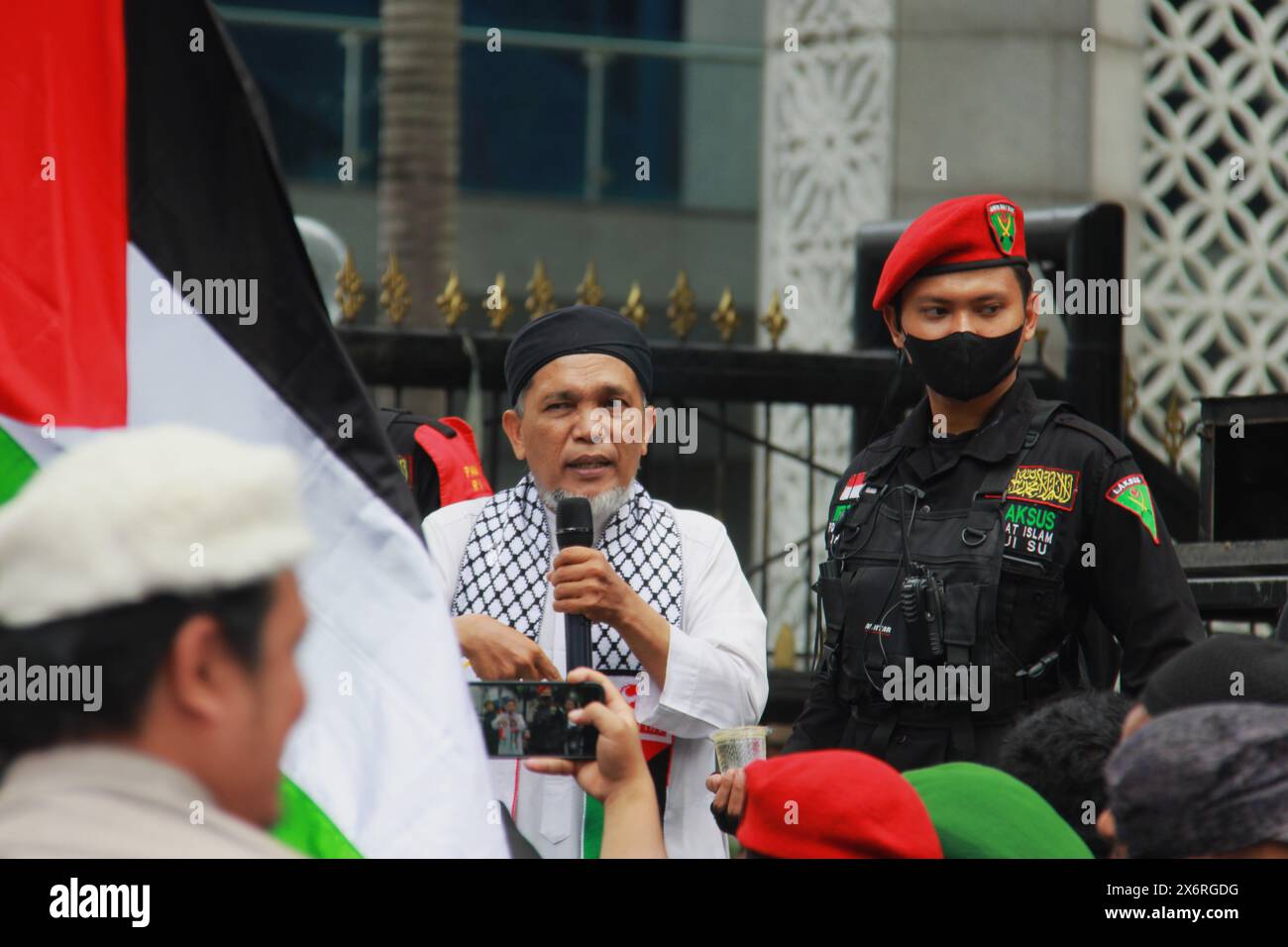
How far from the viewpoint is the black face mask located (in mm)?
4238

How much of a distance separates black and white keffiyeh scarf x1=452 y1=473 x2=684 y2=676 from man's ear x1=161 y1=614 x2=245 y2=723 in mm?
2223

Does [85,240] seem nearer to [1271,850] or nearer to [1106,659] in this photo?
[1271,850]

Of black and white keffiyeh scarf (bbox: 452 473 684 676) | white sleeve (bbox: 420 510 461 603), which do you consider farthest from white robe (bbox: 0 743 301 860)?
white sleeve (bbox: 420 510 461 603)

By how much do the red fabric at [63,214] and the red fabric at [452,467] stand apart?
6.27ft

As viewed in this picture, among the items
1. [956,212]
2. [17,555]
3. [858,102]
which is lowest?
[17,555]

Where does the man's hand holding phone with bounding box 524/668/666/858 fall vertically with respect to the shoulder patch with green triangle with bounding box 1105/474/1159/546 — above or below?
below

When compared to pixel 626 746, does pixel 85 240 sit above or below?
above

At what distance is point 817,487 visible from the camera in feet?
34.7

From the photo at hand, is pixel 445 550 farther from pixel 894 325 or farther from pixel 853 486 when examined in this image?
pixel 894 325

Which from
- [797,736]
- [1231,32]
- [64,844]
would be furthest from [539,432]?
[1231,32]

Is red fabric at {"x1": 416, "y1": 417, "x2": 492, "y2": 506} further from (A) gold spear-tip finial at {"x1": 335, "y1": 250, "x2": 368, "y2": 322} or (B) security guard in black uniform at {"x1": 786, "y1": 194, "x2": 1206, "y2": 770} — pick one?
(A) gold spear-tip finial at {"x1": 335, "y1": 250, "x2": 368, "y2": 322}

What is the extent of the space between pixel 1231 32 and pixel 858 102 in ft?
7.71

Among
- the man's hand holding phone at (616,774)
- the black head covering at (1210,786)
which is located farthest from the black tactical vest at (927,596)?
the black head covering at (1210,786)

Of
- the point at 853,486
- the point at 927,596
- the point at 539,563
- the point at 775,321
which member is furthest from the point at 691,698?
the point at 775,321
